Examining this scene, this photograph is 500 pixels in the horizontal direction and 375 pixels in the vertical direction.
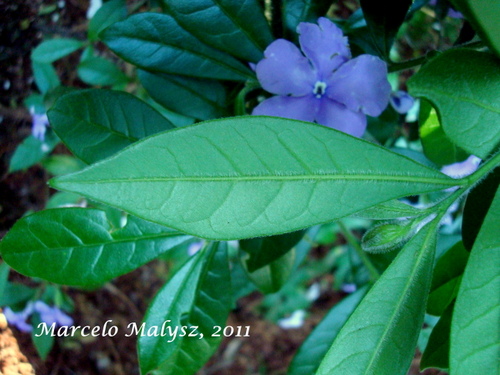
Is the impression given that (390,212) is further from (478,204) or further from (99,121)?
(99,121)

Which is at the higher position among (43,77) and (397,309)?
(43,77)

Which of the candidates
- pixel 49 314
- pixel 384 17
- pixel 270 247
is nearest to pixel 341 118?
pixel 384 17

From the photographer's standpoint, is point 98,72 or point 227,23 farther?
point 98,72

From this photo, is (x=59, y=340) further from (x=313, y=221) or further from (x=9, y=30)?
(x=313, y=221)

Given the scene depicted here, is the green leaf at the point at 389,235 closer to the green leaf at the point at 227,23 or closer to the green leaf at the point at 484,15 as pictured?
the green leaf at the point at 484,15

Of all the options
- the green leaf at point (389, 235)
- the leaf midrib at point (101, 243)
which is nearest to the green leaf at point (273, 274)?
the leaf midrib at point (101, 243)

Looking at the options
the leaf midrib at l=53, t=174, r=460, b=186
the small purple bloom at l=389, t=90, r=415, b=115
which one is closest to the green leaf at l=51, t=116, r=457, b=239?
the leaf midrib at l=53, t=174, r=460, b=186
